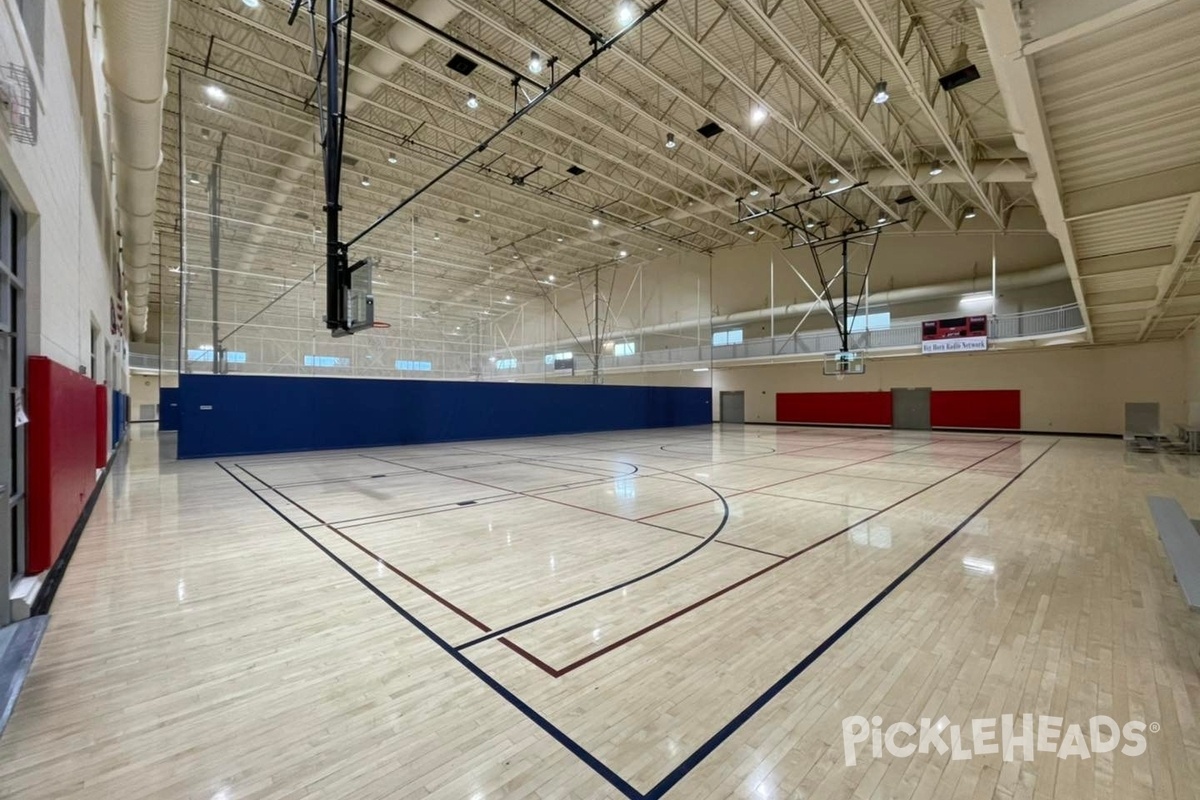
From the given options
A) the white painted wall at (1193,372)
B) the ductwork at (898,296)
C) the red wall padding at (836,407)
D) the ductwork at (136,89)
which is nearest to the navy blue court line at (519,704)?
the ductwork at (136,89)

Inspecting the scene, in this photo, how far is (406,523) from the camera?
541 centimetres

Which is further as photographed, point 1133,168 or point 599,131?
point 599,131

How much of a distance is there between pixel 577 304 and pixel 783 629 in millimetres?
25128

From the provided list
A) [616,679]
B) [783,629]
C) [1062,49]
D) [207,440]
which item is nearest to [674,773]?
[616,679]

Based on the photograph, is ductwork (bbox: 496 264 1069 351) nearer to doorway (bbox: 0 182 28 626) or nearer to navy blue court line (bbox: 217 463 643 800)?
doorway (bbox: 0 182 28 626)

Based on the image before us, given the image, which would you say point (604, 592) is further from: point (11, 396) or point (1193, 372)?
point (1193, 372)

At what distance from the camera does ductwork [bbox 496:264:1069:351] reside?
53.0ft

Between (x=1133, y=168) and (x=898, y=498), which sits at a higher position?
(x=1133, y=168)

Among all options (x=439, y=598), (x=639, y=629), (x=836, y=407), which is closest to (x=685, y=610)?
(x=639, y=629)

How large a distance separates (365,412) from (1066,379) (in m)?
23.2

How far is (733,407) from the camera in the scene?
26688 millimetres

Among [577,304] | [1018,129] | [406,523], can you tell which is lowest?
[406,523]

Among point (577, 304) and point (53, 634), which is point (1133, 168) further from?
point (577, 304)

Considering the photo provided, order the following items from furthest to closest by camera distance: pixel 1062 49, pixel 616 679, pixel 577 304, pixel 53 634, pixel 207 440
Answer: pixel 577 304, pixel 207 440, pixel 1062 49, pixel 53 634, pixel 616 679
